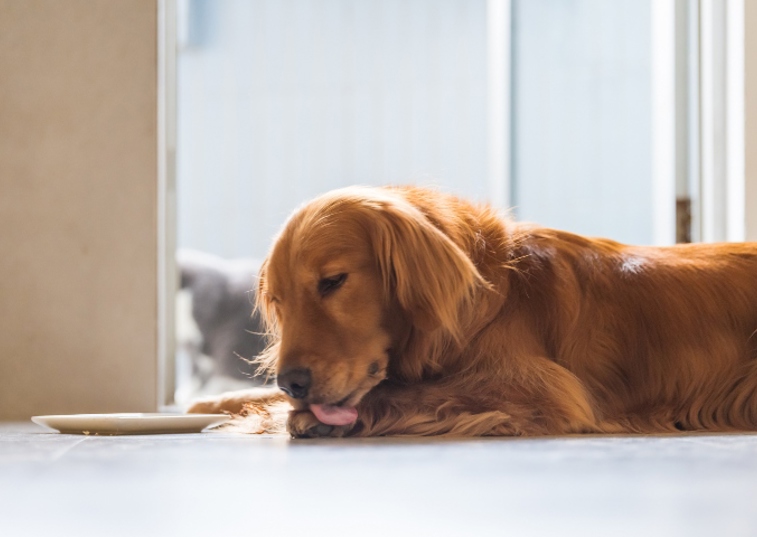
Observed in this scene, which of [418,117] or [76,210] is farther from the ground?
[418,117]

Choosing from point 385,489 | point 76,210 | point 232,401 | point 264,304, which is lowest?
point 232,401

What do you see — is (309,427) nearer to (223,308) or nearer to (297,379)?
(297,379)

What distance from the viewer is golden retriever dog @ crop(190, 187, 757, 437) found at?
5.87 ft

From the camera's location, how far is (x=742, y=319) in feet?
6.60

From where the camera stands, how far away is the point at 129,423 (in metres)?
1.89

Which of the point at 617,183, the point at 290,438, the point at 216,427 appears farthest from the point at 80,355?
the point at 617,183

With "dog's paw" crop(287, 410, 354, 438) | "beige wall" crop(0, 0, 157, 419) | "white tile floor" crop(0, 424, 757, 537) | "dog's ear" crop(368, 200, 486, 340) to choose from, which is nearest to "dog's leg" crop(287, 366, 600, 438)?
"dog's paw" crop(287, 410, 354, 438)

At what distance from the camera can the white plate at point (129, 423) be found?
1886mm

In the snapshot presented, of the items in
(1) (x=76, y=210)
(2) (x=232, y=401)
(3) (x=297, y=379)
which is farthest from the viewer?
(1) (x=76, y=210)

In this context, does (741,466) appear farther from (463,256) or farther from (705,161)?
(705,161)

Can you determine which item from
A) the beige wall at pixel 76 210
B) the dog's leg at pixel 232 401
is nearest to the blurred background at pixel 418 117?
the beige wall at pixel 76 210

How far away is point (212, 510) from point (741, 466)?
0.66 m

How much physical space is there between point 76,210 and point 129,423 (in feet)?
4.98

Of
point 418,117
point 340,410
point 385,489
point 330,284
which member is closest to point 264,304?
point 330,284
